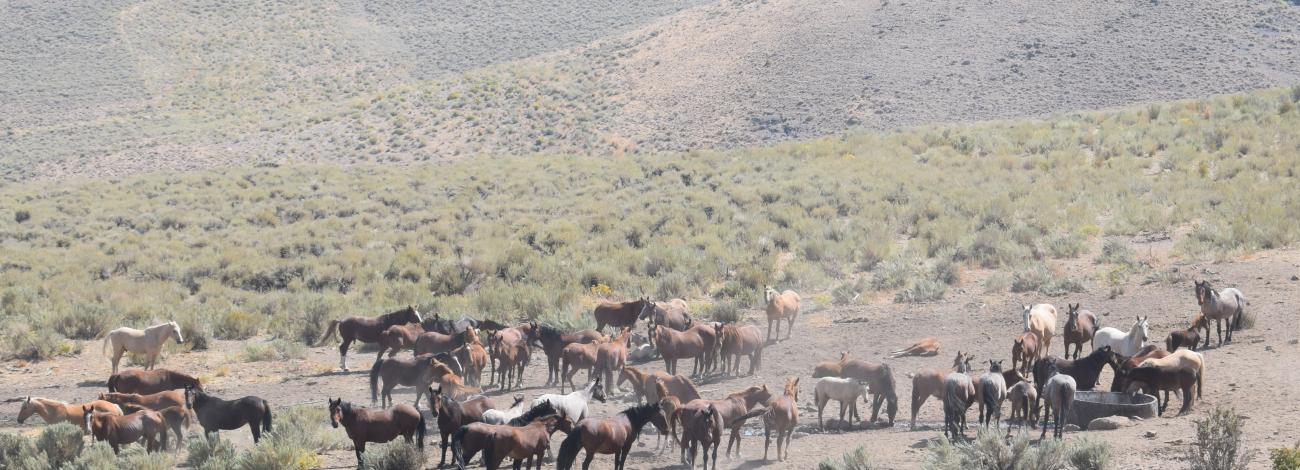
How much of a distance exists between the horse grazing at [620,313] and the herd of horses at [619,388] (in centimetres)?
118

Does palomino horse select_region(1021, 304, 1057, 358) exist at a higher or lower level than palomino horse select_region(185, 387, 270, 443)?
lower

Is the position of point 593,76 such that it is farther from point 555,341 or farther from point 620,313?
point 555,341

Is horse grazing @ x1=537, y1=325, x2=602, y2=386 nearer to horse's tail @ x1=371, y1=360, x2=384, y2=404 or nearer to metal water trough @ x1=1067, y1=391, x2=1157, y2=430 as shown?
horse's tail @ x1=371, y1=360, x2=384, y2=404

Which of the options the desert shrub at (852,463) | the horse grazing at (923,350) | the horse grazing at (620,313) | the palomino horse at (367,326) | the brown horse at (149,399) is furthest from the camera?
the horse grazing at (620,313)

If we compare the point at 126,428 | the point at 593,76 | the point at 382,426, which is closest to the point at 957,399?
the point at 382,426

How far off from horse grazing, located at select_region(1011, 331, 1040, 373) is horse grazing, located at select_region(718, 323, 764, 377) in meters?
4.13

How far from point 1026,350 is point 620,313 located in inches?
313

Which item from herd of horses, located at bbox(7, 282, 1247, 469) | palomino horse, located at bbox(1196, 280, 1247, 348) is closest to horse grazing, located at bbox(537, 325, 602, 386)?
herd of horses, located at bbox(7, 282, 1247, 469)

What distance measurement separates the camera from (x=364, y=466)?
13.7m

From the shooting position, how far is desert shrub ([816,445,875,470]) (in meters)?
12.7

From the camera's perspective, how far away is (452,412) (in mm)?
14328

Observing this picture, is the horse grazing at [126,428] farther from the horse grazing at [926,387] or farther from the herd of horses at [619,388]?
the horse grazing at [926,387]

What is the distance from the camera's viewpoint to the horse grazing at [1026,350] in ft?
57.9

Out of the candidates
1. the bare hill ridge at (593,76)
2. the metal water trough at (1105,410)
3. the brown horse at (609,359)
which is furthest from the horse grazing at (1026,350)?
the bare hill ridge at (593,76)
